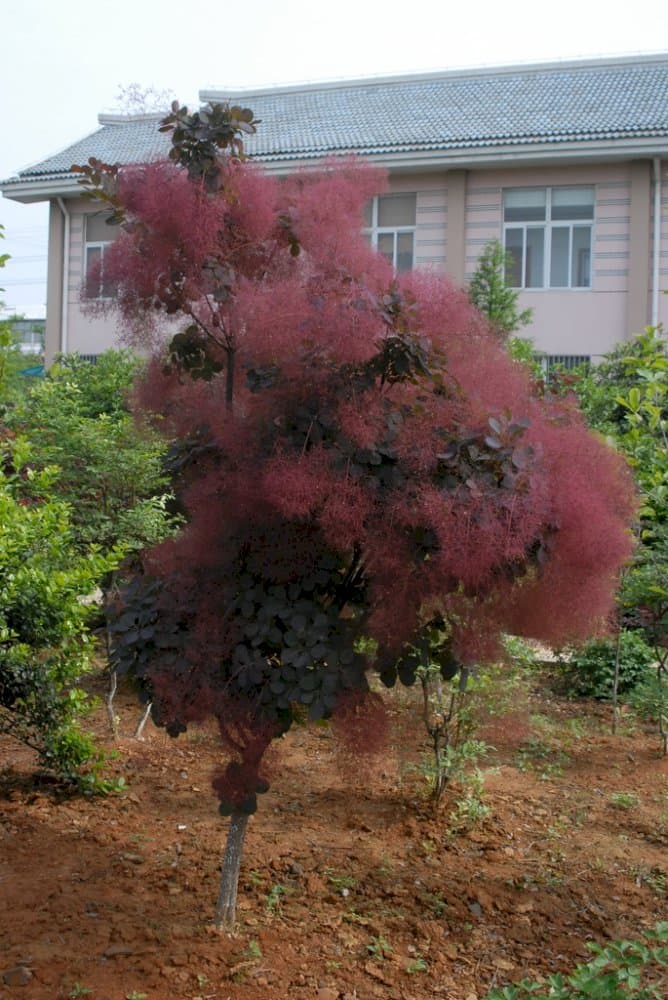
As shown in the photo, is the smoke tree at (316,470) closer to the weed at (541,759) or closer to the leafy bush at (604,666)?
the weed at (541,759)

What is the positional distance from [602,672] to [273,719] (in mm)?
4166

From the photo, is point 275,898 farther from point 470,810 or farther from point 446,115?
point 446,115

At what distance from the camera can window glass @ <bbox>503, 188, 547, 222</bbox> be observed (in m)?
15.6

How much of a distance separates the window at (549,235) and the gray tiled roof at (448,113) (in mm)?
1115

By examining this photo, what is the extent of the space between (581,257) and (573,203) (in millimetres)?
844

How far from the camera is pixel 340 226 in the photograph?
9.57 ft

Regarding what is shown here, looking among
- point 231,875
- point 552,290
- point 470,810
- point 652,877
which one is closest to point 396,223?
point 552,290

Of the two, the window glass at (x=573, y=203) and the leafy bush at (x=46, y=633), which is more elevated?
the window glass at (x=573, y=203)

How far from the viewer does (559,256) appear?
15773 mm

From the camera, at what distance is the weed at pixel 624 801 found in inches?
175

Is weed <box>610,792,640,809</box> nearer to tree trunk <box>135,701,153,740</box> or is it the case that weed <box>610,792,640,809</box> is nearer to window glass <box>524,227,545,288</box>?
tree trunk <box>135,701,153,740</box>

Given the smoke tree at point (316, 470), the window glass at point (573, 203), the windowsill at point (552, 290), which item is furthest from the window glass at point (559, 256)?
the smoke tree at point (316, 470)

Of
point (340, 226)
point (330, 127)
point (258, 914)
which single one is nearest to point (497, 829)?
point (258, 914)

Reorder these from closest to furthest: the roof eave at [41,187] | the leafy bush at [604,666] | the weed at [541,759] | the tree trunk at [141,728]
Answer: the weed at [541,759]
the tree trunk at [141,728]
the leafy bush at [604,666]
the roof eave at [41,187]
